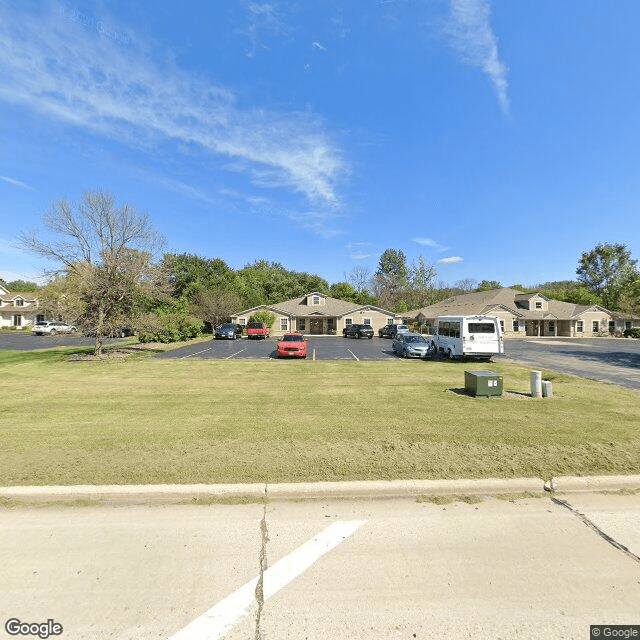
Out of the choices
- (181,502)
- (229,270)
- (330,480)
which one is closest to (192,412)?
(181,502)

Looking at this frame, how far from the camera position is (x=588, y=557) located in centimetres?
A: 325

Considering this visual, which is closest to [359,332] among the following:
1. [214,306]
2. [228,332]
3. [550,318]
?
[228,332]

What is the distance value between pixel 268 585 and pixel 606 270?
86.1m

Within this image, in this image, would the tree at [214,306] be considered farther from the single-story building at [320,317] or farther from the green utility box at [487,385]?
the green utility box at [487,385]

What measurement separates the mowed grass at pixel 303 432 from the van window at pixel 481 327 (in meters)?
6.67

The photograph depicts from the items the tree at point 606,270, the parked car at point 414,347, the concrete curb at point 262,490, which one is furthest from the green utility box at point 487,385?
the tree at point 606,270

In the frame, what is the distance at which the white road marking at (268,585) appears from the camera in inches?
97.2

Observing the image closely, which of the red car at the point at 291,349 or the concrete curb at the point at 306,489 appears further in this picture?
the red car at the point at 291,349

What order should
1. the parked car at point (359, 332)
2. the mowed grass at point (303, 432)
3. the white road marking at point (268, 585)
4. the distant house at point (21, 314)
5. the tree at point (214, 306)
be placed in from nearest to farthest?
the white road marking at point (268, 585)
the mowed grass at point (303, 432)
the parked car at point (359, 332)
the tree at point (214, 306)
the distant house at point (21, 314)

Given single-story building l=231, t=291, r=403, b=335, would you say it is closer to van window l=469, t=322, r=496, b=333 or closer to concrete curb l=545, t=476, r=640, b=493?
van window l=469, t=322, r=496, b=333

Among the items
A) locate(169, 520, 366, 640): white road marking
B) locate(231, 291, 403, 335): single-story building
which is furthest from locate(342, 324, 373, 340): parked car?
locate(169, 520, 366, 640): white road marking

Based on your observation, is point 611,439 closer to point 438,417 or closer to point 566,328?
point 438,417

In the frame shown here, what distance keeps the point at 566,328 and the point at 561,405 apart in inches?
1894

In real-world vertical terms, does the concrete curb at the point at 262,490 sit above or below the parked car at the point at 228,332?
below
